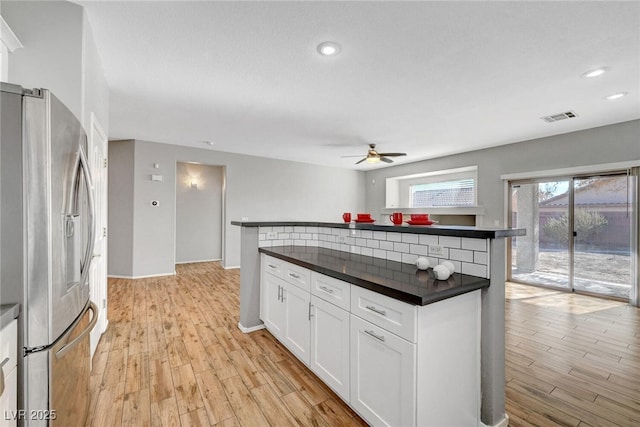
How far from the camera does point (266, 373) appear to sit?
2117 mm

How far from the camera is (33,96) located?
102 cm

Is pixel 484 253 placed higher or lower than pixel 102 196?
A: lower

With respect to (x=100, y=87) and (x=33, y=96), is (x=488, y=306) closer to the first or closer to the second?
(x=33, y=96)

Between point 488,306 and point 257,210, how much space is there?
18.6ft

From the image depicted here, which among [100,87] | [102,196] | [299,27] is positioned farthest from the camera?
[102,196]

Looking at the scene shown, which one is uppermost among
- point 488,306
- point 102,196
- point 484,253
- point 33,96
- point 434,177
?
point 434,177

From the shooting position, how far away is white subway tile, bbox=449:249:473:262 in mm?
1619

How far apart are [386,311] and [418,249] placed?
667mm

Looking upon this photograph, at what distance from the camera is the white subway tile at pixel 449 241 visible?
1.68 m

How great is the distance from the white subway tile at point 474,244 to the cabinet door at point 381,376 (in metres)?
0.70

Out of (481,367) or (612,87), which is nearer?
(481,367)

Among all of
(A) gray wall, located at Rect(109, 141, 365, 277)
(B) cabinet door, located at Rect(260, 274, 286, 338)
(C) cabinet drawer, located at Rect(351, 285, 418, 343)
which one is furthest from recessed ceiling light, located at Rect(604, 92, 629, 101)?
(A) gray wall, located at Rect(109, 141, 365, 277)

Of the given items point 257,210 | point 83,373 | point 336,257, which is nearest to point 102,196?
point 83,373

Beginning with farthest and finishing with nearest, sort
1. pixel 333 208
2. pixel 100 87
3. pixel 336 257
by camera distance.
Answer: pixel 333 208 → pixel 100 87 → pixel 336 257
